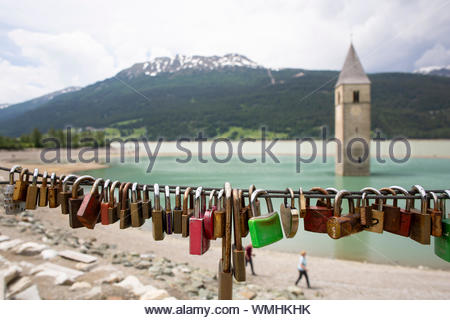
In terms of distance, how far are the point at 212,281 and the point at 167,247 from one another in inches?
110

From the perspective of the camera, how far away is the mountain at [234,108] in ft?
287

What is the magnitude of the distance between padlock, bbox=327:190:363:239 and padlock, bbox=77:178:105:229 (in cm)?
108

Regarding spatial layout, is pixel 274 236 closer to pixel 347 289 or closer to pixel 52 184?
pixel 52 184

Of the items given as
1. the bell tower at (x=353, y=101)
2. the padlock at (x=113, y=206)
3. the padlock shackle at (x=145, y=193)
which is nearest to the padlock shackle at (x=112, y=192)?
the padlock at (x=113, y=206)

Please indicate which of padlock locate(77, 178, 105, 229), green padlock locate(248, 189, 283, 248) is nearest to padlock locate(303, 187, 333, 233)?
green padlock locate(248, 189, 283, 248)

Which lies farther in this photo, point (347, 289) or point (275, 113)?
point (275, 113)

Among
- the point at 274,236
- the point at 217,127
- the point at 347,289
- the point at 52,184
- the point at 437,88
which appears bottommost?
the point at 347,289

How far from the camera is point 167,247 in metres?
8.13

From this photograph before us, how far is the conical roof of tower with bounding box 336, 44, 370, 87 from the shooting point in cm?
3378

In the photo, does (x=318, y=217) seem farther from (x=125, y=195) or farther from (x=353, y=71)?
(x=353, y=71)

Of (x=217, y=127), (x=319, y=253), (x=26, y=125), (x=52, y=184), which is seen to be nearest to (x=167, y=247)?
(x=319, y=253)

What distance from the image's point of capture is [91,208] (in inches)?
57.3

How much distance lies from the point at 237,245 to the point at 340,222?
43cm

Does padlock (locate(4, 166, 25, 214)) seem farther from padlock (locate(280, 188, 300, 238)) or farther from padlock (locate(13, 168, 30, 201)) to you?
padlock (locate(280, 188, 300, 238))
